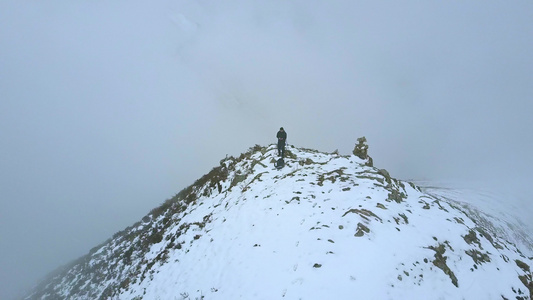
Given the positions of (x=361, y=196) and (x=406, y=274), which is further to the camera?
(x=361, y=196)

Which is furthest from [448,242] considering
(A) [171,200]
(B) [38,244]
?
(B) [38,244]

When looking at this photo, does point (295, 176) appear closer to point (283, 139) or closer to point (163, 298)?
point (283, 139)

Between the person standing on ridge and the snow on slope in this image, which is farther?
the person standing on ridge

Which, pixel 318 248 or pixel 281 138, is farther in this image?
pixel 281 138

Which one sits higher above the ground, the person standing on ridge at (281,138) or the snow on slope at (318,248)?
the person standing on ridge at (281,138)

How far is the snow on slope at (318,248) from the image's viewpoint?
841 centimetres

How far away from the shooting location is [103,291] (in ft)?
55.7

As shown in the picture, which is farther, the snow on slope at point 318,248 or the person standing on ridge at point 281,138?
the person standing on ridge at point 281,138

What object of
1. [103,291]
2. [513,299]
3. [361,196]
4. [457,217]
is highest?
[457,217]

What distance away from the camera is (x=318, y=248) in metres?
9.47

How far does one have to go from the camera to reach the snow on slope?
841 cm

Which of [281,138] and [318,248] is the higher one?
[281,138]

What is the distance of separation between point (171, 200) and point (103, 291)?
8846mm

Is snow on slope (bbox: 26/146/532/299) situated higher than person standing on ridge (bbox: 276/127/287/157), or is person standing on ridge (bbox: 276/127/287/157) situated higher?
person standing on ridge (bbox: 276/127/287/157)
